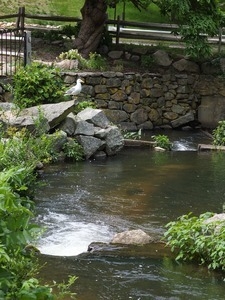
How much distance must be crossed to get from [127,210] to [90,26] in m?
10.7

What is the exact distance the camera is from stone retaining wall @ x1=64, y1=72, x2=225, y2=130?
67.4ft

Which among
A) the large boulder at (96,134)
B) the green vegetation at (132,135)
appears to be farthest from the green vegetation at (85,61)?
the large boulder at (96,134)

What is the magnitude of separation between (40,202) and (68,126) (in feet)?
14.0

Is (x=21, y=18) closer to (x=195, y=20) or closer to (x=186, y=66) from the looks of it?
(x=186, y=66)

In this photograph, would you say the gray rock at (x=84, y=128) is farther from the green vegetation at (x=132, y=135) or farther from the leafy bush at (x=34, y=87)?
the green vegetation at (x=132, y=135)

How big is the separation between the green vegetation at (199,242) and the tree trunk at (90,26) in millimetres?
12539

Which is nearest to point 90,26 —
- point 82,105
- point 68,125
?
point 82,105

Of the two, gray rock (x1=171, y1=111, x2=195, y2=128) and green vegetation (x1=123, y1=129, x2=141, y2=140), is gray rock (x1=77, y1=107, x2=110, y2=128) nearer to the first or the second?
green vegetation (x1=123, y1=129, x2=141, y2=140)

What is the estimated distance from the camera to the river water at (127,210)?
342 inches

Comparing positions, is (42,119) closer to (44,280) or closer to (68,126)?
(68,126)

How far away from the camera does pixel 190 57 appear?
2248cm

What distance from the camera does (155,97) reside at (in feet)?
71.0

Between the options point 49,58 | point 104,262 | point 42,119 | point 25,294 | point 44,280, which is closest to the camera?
point 25,294

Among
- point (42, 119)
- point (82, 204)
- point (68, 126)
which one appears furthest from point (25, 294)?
point (68, 126)
